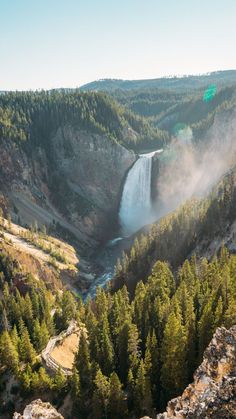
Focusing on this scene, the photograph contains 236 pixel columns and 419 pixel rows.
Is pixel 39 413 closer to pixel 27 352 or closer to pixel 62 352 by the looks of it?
pixel 27 352

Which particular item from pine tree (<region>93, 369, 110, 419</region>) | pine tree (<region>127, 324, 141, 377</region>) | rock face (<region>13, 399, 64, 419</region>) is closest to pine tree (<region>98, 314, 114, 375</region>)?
pine tree (<region>127, 324, 141, 377</region>)

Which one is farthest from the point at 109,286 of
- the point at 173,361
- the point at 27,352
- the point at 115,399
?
the point at 173,361

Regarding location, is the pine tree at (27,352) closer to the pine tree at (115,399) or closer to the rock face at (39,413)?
the pine tree at (115,399)

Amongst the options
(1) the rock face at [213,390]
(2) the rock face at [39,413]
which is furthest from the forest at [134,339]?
(2) the rock face at [39,413]

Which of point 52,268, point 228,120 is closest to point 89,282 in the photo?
point 52,268

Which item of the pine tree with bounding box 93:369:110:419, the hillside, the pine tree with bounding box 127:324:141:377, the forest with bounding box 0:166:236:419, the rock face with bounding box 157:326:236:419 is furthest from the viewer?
the pine tree with bounding box 127:324:141:377

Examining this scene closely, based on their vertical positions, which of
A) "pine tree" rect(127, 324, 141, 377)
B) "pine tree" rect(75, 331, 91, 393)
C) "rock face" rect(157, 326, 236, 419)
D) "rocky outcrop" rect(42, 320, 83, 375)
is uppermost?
"rock face" rect(157, 326, 236, 419)

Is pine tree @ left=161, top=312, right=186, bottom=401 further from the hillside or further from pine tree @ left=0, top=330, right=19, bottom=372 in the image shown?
pine tree @ left=0, top=330, right=19, bottom=372

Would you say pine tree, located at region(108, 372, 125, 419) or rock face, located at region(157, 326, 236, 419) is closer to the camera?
rock face, located at region(157, 326, 236, 419)

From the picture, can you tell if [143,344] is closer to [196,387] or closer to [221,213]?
[196,387]
